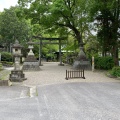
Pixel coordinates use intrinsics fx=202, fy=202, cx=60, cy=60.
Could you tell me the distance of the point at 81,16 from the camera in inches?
908

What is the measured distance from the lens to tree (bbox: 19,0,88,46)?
2042cm

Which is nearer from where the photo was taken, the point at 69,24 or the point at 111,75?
the point at 111,75

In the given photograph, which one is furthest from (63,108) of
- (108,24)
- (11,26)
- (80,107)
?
(11,26)

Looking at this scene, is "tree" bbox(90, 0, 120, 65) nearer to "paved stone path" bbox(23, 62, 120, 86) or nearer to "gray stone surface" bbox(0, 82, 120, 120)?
"paved stone path" bbox(23, 62, 120, 86)

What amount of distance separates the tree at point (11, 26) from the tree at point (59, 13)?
8.82m

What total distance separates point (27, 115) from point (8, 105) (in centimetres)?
146

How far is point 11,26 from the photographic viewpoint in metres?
32.9

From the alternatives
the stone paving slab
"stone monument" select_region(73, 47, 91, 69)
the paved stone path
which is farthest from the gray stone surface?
"stone monument" select_region(73, 47, 91, 69)

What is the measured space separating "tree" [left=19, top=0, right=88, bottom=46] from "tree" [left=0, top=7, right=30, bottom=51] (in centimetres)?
882

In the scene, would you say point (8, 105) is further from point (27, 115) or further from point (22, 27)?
point (22, 27)

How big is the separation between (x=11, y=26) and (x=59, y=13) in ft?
47.5

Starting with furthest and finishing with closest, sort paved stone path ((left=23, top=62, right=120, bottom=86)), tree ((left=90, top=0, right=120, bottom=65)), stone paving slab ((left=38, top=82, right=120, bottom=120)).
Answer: tree ((left=90, top=0, right=120, bottom=65)) → paved stone path ((left=23, top=62, right=120, bottom=86)) → stone paving slab ((left=38, top=82, right=120, bottom=120))

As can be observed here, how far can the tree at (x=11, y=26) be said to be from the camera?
32.9m

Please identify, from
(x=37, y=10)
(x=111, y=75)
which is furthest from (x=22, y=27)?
(x=111, y=75)
